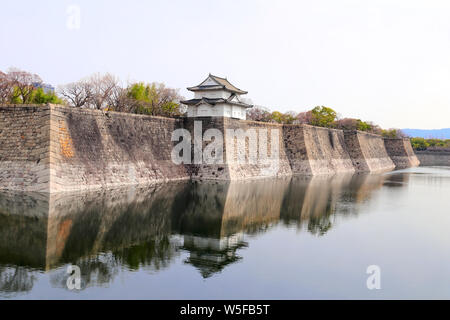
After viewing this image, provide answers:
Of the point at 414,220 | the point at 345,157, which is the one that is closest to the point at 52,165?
the point at 414,220

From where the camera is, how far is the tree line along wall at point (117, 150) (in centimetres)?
1270

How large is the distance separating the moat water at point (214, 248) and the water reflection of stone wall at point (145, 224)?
0.03 metres

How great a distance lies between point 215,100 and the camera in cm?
2220

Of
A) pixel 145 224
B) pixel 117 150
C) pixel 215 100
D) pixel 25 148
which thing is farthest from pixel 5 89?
pixel 145 224

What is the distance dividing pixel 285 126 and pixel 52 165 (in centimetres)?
1658

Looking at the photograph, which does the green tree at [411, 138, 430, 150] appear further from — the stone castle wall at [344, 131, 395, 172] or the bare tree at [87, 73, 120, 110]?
the bare tree at [87, 73, 120, 110]

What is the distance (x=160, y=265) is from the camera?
6.58 m

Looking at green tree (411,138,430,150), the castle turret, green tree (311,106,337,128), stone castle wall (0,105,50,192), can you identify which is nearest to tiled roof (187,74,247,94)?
the castle turret

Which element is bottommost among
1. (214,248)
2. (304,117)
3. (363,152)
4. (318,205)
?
(214,248)

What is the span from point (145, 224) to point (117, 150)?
7.09 meters

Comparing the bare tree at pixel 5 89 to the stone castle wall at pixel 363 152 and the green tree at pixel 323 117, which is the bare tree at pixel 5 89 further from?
the green tree at pixel 323 117

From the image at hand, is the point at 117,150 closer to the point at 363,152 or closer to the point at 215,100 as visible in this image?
the point at 215,100
